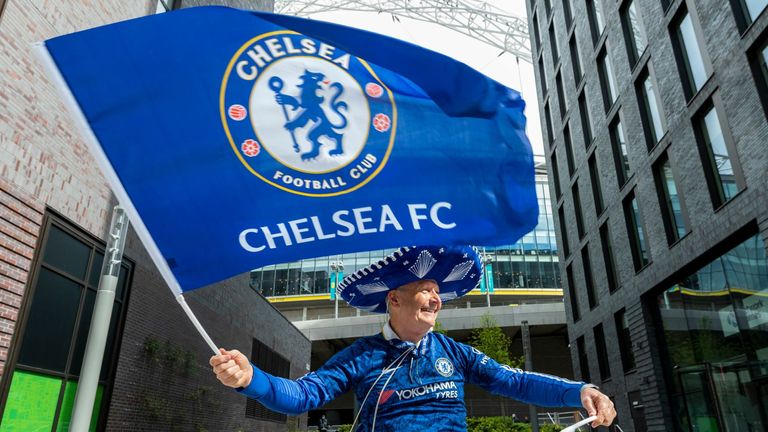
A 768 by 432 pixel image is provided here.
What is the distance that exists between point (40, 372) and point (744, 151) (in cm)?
1463

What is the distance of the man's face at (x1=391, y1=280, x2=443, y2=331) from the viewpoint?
3.55 m

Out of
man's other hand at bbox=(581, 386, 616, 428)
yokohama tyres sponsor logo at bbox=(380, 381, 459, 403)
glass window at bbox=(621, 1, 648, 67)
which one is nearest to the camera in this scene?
man's other hand at bbox=(581, 386, 616, 428)

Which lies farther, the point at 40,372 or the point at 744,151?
the point at 744,151

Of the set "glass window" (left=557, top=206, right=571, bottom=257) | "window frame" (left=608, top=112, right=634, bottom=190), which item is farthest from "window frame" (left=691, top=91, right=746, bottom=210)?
"glass window" (left=557, top=206, right=571, bottom=257)

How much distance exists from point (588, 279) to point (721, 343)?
11598 millimetres

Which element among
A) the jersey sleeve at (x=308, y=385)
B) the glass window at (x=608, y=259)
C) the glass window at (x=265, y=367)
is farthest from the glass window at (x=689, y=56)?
the glass window at (x=265, y=367)

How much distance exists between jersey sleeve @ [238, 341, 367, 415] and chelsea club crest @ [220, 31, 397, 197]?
99 cm

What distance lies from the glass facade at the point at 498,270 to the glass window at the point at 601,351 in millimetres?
32345

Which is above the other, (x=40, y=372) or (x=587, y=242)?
(x=587, y=242)

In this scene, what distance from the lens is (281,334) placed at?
2567 centimetres

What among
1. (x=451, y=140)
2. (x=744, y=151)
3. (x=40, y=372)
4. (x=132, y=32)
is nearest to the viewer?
(x=132, y=32)

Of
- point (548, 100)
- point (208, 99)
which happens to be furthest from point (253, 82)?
point (548, 100)

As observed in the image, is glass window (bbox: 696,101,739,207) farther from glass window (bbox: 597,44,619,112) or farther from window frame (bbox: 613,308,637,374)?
window frame (bbox: 613,308,637,374)

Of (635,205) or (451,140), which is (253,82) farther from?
(635,205)
